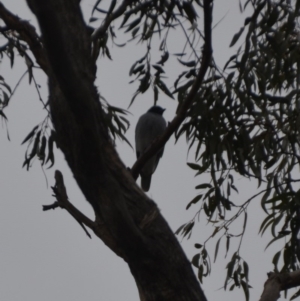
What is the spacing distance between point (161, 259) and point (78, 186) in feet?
0.95

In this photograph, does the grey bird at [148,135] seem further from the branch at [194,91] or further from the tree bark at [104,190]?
the tree bark at [104,190]

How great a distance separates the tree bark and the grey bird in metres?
3.92

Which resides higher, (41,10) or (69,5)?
(69,5)

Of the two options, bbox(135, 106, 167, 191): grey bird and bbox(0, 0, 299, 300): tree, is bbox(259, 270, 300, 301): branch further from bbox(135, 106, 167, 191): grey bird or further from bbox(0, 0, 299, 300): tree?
bbox(135, 106, 167, 191): grey bird

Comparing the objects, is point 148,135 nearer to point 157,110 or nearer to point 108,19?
point 157,110

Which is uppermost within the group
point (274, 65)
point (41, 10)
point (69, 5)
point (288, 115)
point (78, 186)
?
point (274, 65)

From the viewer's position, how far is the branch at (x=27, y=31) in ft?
8.26

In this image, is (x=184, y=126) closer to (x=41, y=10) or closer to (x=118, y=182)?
(x=118, y=182)

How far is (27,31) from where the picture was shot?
8.52 feet

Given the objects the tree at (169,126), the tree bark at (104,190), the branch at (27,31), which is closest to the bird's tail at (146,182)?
the tree at (169,126)

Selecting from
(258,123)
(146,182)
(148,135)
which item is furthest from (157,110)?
(258,123)

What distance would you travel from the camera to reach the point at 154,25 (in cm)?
327

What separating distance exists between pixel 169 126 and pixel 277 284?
0.60 meters

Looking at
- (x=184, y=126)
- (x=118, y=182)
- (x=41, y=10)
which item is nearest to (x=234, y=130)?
(x=184, y=126)
